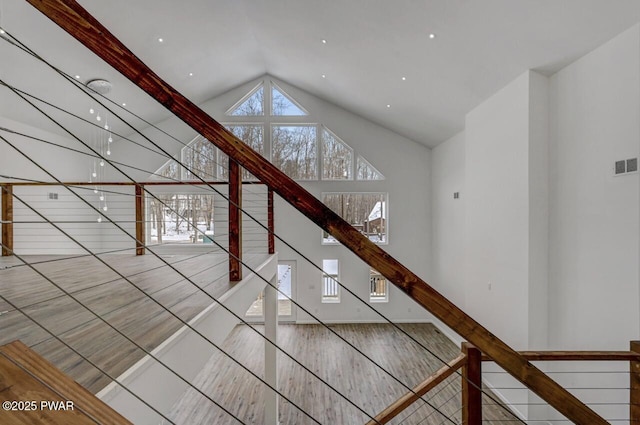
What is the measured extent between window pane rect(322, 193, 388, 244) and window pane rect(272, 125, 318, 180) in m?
0.80

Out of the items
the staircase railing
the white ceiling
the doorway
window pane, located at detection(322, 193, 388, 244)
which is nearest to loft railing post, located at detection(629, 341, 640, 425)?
the staircase railing

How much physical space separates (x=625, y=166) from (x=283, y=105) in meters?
6.37

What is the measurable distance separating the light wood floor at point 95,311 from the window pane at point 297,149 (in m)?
4.91

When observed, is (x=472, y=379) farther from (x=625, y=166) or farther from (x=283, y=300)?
(x=283, y=300)

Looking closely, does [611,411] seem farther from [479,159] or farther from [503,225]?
[479,159]

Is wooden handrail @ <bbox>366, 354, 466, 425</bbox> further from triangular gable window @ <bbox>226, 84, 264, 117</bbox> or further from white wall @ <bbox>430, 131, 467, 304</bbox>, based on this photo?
triangular gable window @ <bbox>226, 84, 264, 117</bbox>

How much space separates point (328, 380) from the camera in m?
5.07

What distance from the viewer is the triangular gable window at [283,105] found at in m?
7.64

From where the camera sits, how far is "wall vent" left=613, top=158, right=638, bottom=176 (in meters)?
2.72

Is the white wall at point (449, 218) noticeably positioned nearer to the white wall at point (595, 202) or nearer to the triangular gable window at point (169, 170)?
the white wall at point (595, 202)

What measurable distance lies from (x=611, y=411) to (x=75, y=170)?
8.67 meters

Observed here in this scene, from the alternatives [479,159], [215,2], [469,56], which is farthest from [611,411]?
[215,2]

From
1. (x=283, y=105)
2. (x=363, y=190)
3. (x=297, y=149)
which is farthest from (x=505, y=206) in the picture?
(x=283, y=105)

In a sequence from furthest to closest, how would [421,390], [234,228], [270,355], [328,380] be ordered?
[328,380]
[270,355]
[234,228]
[421,390]
